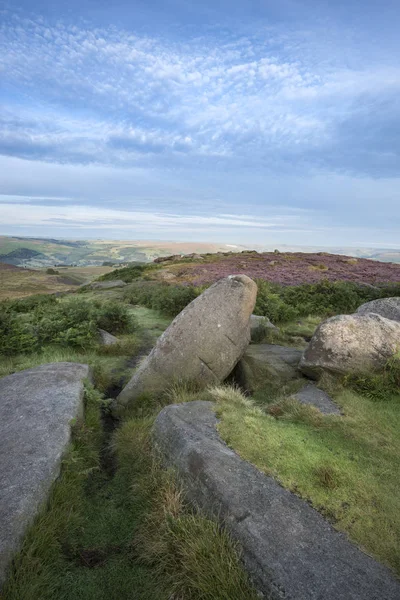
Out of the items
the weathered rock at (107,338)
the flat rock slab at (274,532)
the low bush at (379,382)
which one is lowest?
the weathered rock at (107,338)

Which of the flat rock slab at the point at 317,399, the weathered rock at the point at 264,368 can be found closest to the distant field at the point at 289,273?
the weathered rock at the point at 264,368

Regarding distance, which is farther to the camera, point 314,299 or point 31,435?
point 314,299

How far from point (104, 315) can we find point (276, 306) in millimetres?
8127

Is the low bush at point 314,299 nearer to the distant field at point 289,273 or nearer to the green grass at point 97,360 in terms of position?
the distant field at point 289,273

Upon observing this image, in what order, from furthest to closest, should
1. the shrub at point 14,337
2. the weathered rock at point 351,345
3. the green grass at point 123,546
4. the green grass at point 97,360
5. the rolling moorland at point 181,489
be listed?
the shrub at point 14,337 < the green grass at point 97,360 < the weathered rock at point 351,345 < the rolling moorland at point 181,489 < the green grass at point 123,546

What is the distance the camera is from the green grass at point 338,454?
4988mm

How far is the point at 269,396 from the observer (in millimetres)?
9797

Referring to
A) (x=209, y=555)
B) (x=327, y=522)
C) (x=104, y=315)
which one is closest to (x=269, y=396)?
(x=327, y=522)

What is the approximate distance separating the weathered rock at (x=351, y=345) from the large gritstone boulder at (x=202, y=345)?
2.06 m

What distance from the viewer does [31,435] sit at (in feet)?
22.7

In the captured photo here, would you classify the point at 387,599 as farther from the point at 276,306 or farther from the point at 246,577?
the point at 276,306

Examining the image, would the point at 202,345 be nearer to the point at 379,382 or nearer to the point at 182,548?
the point at 379,382

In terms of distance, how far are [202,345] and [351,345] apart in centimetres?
380

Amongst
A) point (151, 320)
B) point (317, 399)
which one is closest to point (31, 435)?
point (317, 399)
